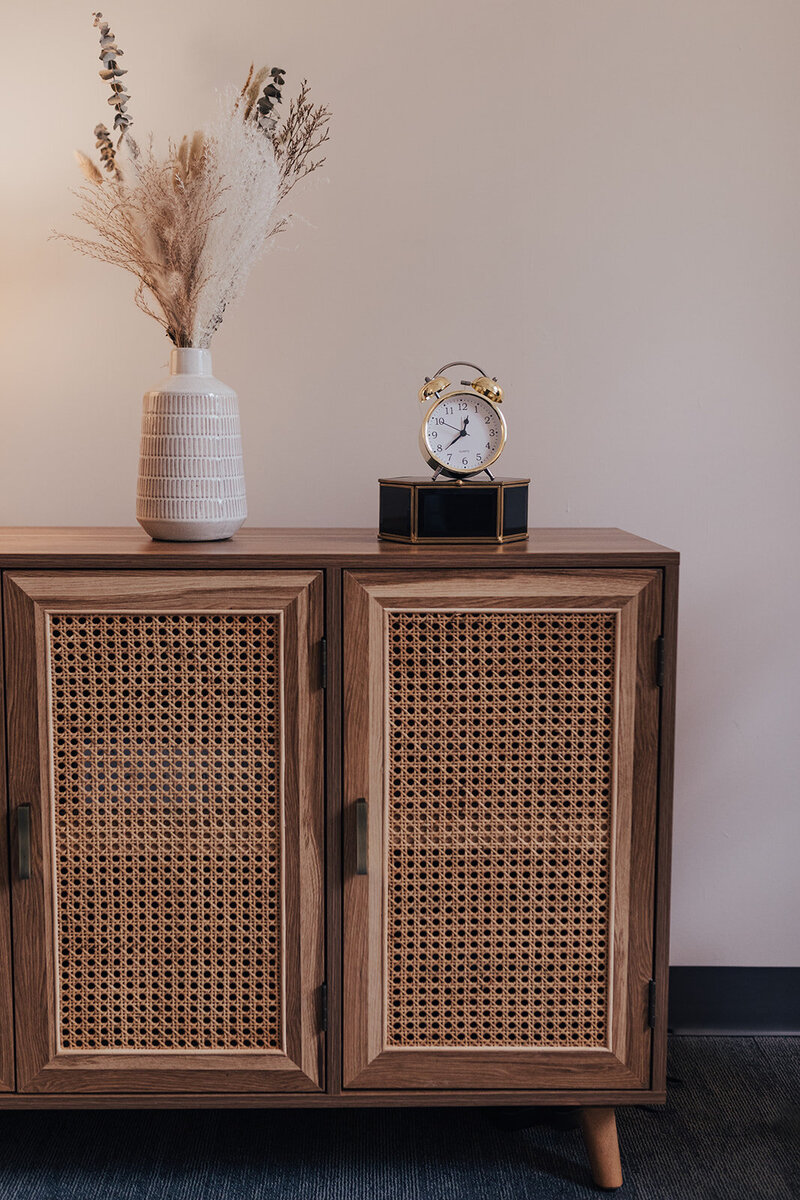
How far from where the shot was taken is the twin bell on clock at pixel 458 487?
1536 millimetres

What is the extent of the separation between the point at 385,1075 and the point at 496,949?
25cm

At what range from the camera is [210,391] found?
155 cm

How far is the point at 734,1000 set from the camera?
79.7 inches

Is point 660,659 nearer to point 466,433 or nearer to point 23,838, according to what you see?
point 466,433

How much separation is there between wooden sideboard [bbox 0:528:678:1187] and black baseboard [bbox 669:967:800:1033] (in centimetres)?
52

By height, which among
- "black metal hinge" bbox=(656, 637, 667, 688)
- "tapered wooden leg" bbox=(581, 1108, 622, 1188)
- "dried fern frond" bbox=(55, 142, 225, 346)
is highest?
"dried fern frond" bbox=(55, 142, 225, 346)

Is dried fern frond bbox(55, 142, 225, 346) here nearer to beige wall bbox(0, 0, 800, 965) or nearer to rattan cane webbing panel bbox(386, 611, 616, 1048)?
beige wall bbox(0, 0, 800, 965)

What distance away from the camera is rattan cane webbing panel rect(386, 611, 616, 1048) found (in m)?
1.47

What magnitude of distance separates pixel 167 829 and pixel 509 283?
3.70 ft

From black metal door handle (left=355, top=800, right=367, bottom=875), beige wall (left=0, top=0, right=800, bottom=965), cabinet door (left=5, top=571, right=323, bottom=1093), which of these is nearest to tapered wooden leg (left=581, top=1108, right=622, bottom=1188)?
cabinet door (left=5, top=571, right=323, bottom=1093)

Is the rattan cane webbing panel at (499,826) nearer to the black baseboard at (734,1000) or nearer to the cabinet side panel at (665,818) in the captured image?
the cabinet side panel at (665,818)

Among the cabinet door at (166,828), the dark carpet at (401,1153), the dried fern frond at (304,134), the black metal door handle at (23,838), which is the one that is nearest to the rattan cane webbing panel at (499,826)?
the cabinet door at (166,828)

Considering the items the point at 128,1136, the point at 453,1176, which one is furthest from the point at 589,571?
the point at 128,1136

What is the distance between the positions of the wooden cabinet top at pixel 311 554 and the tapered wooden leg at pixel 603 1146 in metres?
0.85
